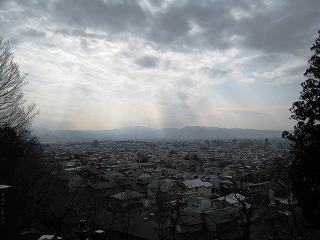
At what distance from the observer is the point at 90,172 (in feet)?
91.4

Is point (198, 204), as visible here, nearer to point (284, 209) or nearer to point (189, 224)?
point (189, 224)

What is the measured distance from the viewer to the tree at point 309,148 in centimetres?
728

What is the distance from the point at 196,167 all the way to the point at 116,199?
26211 mm

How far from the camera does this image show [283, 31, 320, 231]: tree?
23.9ft

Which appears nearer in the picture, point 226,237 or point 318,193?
point 318,193

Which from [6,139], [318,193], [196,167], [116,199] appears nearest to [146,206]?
[116,199]

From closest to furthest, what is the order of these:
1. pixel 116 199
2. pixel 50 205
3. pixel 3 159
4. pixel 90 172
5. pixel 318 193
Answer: pixel 318 193
pixel 3 159
pixel 50 205
pixel 116 199
pixel 90 172

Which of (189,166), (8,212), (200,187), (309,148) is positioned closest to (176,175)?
(200,187)

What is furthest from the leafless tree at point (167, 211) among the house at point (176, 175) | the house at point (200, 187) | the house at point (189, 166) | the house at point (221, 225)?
the house at point (189, 166)

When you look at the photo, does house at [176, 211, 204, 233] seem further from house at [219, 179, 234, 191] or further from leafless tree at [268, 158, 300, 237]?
house at [219, 179, 234, 191]

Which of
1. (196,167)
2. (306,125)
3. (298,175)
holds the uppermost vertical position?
(306,125)

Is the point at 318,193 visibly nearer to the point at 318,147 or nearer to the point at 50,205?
the point at 318,147

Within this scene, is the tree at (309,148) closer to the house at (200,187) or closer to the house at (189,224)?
the house at (189,224)

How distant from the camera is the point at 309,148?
742 cm
